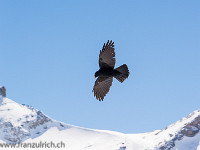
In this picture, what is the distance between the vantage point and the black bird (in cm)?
1455

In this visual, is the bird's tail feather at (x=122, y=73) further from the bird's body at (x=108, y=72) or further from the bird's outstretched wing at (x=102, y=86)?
the bird's outstretched wing at (x=102, y=86)

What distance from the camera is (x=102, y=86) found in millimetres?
15234

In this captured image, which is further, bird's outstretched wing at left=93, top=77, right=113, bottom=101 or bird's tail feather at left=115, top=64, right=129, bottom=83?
bird's outstretched wing at left=93, top=77, right=113, bottom=101

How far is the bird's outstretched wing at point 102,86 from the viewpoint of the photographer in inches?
587

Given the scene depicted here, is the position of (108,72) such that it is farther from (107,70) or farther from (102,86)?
(102,86)

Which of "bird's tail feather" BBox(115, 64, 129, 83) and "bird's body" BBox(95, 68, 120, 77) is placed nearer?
"bird's tail feather" BBox(115, 64, 129, 83)

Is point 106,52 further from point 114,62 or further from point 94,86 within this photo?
point 94,86

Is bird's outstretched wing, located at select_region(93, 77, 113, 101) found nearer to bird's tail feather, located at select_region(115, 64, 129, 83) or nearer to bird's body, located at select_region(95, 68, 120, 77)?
bird's body, located at select_region(95, 68, 120, 77)

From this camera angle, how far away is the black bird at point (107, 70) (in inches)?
573

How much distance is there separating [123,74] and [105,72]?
661 mm

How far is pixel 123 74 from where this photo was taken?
47.7 ft

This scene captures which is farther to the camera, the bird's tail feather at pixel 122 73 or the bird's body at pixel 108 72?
the bird's body at pixel 108 72

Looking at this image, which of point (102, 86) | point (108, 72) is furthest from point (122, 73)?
point (102, 86)

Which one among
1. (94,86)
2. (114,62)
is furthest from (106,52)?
(94,86)
